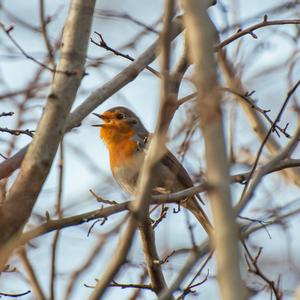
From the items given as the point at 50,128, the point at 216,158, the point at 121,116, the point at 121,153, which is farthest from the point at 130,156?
the point at 216,158

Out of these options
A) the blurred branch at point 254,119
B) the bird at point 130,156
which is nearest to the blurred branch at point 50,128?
the bird at point 130,156

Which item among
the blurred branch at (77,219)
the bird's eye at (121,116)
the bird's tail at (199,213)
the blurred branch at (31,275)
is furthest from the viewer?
the bird's eye at (121,116)

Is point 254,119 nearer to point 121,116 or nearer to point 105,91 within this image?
point 121,116

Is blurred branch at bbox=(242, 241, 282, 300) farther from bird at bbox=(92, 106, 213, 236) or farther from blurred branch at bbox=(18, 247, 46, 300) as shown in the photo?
blurred branch at bbox=(18, 247, 46, 300)

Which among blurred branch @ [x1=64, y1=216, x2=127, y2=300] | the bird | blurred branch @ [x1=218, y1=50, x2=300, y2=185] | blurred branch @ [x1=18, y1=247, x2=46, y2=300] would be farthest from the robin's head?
blurred branch @ [x1=18, y1=247, x2=46, y2=300]

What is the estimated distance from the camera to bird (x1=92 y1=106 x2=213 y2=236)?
6.96m

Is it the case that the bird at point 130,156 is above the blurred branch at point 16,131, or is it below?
above

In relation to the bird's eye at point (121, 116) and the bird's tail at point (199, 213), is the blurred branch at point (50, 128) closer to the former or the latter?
the bird's tail at point (199, 213)

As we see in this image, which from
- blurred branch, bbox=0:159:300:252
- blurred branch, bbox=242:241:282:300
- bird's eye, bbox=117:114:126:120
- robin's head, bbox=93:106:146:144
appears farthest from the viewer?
bird's eye, bbox=117:114:126:120

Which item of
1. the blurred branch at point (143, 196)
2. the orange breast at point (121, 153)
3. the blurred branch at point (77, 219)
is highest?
the orange breast at point (121, 153)

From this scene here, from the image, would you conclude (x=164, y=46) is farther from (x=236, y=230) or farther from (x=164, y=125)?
(x=236, y=230)

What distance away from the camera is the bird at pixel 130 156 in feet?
22.9

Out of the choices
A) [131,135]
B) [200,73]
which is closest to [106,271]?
[200,73]

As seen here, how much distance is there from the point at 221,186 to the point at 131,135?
5.57 metres
